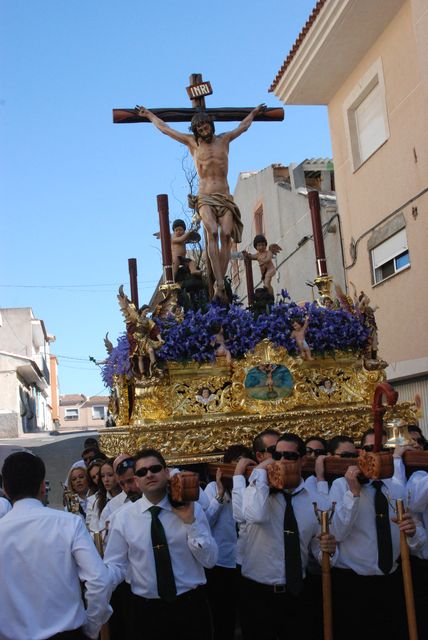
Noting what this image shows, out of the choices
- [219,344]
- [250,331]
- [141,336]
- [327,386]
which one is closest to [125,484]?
[141,336]

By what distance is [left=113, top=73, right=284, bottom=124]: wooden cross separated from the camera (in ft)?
25.3

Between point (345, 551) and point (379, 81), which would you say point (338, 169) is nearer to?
point (379, 81)

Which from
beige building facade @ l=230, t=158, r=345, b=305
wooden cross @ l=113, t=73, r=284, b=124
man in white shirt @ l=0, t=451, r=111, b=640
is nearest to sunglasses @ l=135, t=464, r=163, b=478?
man in white shirt @ l=0, t=451, r=111, b=640

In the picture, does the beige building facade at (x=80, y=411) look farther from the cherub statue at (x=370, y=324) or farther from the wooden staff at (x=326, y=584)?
the wooden staff at (x=326, y=584)

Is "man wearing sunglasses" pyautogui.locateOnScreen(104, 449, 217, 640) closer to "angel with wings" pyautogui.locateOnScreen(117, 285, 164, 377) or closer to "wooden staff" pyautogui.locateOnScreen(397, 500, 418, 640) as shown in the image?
"wooden staff" pyautogui.locateOnScreen(397, 500, 418, 640)

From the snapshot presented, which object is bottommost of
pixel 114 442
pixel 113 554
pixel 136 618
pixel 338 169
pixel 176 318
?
pixel 136 618

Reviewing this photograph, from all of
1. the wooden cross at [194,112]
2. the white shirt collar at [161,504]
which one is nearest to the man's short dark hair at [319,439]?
the white shirt collar at [161,504]

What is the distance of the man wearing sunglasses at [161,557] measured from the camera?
3.50m

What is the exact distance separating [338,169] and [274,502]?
36.0 ft

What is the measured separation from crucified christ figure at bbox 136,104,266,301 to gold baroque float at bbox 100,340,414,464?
108cm

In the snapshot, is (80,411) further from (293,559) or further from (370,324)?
(293,559)

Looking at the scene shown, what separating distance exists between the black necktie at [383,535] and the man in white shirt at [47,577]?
1.62m

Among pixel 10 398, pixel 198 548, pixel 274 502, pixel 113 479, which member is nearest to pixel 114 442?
pixel 113 479

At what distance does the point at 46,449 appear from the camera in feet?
62.6
